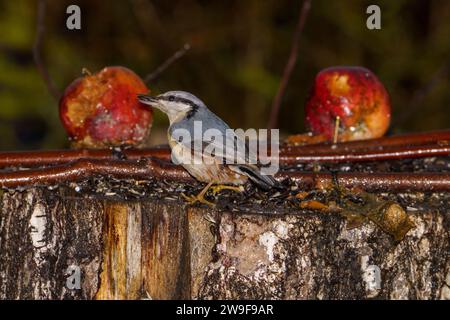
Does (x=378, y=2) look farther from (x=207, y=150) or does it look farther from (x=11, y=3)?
(x=207, y=150)

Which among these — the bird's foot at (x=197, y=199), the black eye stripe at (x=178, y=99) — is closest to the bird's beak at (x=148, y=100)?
the black eye stripe at (x=178, y=99)

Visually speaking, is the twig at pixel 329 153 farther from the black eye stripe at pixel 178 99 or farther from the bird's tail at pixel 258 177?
the bird's tail at pixel 258 177

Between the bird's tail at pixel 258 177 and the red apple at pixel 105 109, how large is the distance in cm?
90

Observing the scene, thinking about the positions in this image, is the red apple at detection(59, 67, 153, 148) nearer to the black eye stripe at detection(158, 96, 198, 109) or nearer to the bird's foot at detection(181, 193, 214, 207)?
the black eye stripe at detection(158, 96, 198, 109)

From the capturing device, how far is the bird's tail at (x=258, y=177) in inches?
119

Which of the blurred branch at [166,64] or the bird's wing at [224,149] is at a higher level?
the blurred branch at [166,64]

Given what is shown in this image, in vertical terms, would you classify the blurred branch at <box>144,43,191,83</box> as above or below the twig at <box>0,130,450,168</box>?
above

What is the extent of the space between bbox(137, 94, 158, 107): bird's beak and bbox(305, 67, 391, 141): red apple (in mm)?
877

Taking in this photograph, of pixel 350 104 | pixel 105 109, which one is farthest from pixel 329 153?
pixel 105 109

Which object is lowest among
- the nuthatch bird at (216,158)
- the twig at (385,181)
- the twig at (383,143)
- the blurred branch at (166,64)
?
the twig at (385,181)

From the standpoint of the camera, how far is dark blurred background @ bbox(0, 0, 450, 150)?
682 cm

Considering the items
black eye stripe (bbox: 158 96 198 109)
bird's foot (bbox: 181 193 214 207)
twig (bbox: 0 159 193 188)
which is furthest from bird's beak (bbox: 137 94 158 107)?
bird's foot (bbox: 181 193 214 207)

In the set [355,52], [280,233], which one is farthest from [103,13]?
[280,233]

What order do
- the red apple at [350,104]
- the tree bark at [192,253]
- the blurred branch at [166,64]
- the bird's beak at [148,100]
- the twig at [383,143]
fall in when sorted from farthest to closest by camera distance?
the blurred branch at [166,64] < the red apple at [350,104] < the twig at [383,143] < the bird's beak at [148,100] < the tree bark at [192,253]
